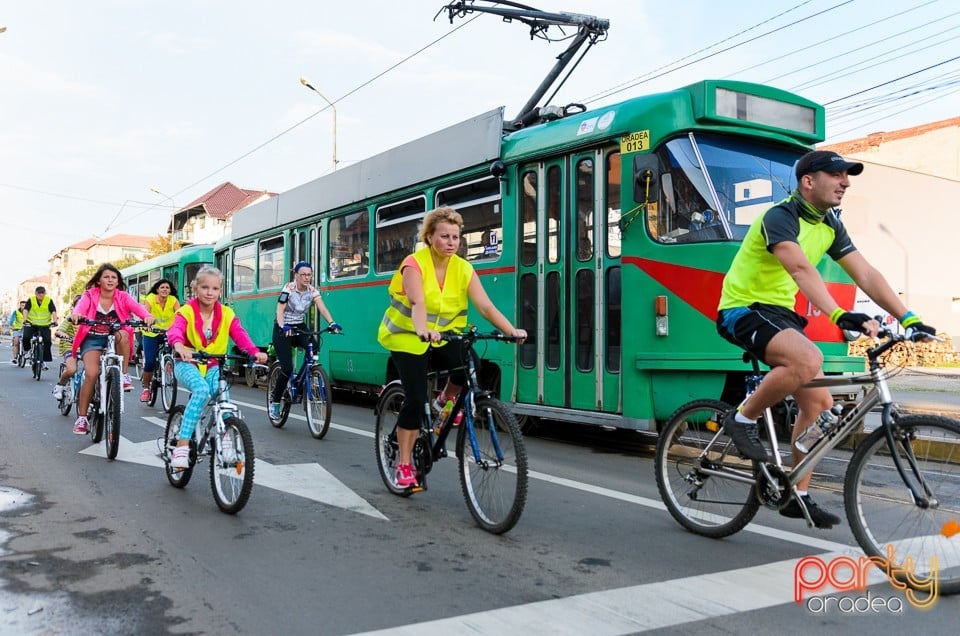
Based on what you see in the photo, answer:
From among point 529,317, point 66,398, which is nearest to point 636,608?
point 529,317

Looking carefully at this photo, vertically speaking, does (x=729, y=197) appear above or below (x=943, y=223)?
below

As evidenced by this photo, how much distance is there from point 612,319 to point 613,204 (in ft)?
3.42

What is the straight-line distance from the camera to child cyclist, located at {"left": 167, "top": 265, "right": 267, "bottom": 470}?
551 centimetres

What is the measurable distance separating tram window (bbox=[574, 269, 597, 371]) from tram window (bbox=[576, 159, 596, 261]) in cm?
20

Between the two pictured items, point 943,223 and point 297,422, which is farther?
point 943,223

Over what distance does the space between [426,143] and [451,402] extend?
18.0ft

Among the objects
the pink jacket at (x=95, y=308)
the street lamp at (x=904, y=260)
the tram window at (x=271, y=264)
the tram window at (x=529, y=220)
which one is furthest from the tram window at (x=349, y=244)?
the street lamp at (x=904, y=260)

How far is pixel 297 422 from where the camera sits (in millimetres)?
9703

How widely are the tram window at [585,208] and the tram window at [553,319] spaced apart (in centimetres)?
39

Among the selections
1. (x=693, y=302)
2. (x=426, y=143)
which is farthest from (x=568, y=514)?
(x=426, y=143)

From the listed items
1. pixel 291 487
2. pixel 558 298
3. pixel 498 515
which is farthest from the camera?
pixel 558 298

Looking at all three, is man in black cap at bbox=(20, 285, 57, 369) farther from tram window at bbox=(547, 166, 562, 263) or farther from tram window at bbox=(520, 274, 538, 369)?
tram window at bbox=(547, 166, 562, 263)

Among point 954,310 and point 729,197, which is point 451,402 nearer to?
point 729,197

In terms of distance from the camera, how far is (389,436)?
18.6ft
